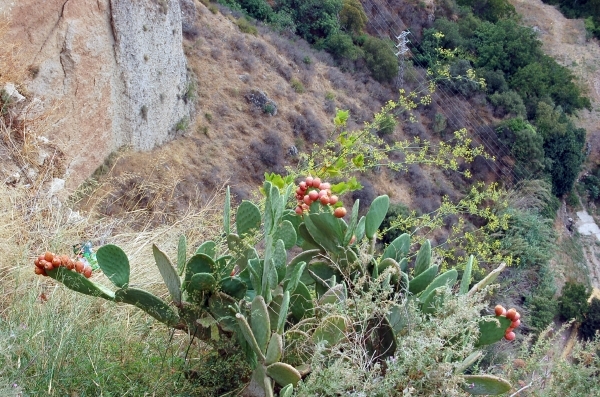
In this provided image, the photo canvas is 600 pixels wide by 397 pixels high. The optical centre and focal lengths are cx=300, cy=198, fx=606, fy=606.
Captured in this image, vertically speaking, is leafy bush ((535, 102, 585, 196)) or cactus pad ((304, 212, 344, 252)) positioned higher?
cactus pad ((304, 212, 344, 252))

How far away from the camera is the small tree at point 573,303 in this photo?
13586 mm

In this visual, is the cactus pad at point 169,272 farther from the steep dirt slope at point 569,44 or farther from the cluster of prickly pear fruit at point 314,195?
the steep dirt slope at point 569,44

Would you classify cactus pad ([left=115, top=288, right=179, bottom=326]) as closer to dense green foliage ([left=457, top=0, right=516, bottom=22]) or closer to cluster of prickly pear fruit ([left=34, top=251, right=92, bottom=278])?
cluster of prickly pear fruit ([left=34, top=251, right=92, bottom=278])

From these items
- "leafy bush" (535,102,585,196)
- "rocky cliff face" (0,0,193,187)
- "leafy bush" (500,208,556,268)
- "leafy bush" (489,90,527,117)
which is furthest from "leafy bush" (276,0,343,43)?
"rocky cliff face" (0,0,193,187)

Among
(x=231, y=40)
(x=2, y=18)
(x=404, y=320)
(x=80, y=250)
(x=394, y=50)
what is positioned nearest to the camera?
(x=404, y=320)

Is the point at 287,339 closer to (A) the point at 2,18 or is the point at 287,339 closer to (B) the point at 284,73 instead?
(A) the point at 2,18

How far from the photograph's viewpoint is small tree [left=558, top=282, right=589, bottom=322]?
13586 millimetres

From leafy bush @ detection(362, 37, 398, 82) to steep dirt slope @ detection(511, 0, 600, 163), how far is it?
908cm

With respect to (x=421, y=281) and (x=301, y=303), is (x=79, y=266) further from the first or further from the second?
(x=421, y=281)

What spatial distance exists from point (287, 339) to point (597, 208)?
71.7 feet

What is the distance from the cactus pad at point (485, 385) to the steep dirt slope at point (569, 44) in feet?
79.5

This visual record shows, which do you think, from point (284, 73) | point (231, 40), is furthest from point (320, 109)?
point (231, 40)

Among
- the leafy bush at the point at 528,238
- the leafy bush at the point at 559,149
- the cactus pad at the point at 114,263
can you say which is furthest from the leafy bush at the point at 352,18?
the cactus pad at the point at 114,263

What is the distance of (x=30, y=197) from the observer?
3.90 metres
